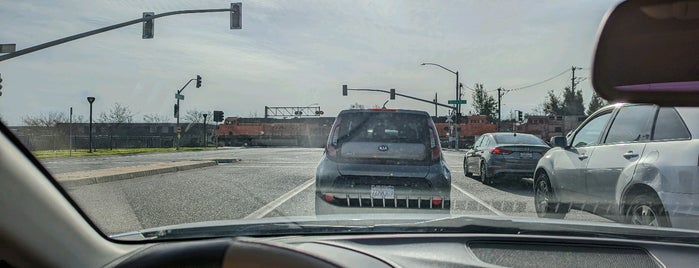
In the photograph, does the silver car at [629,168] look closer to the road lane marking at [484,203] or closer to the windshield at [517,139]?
the road lane marking at [484,203]

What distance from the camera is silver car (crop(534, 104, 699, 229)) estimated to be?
4.48 meters

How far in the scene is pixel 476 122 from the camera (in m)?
52.2

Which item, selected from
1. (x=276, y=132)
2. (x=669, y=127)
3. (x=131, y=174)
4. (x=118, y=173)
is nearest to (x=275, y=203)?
(x=118, y=173)

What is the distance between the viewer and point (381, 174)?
6.67 metres

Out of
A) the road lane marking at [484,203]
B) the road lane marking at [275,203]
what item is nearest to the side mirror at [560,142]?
the road lane marking at [484,203]

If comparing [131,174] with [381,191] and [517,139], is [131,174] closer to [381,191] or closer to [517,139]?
[381,191]

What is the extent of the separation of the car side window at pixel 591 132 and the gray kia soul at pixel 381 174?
181 centimetres

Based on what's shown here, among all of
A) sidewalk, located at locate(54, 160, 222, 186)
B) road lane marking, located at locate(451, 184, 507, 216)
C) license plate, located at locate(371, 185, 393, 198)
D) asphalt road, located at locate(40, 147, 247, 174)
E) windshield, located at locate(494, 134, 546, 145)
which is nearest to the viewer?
asphalt road, located at locate(40, 147, 247, 174)

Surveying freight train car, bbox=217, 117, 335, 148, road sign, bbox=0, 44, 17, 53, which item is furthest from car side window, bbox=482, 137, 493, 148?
freight train car, bbox=217, 117, 335, 148

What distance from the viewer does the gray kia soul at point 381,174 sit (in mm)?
6594

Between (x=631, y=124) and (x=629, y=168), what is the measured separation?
722 millimetres

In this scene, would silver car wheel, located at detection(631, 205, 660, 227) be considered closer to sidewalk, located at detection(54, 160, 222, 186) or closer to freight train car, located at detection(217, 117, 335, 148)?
sidewalk, located at detection(54, 160, 222, 186)

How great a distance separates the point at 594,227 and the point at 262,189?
27.4 feet

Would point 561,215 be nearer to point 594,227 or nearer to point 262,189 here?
point 594,227
